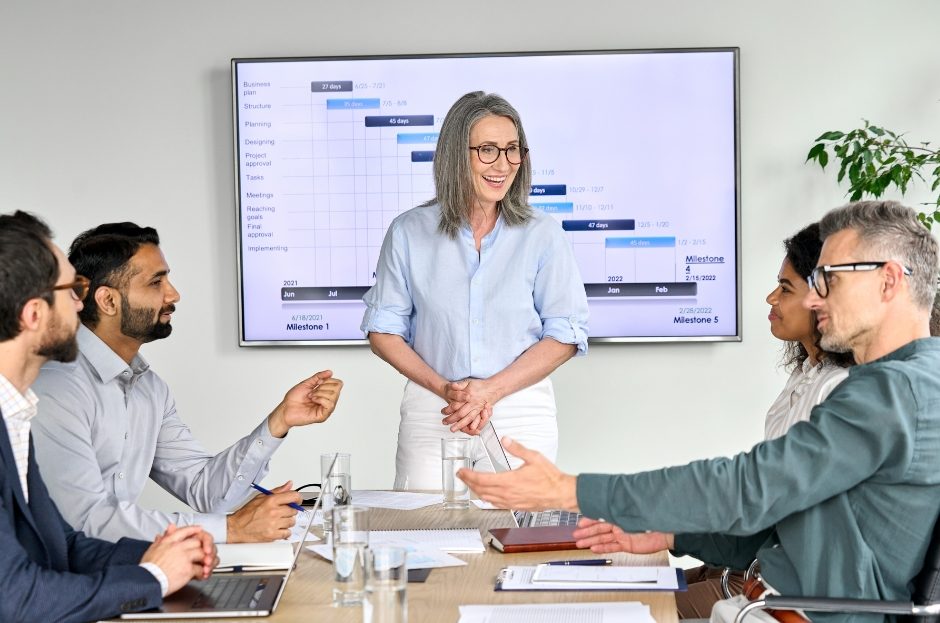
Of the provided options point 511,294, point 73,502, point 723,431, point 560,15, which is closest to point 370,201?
point 560,15

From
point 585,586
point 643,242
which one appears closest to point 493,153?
point 643,242

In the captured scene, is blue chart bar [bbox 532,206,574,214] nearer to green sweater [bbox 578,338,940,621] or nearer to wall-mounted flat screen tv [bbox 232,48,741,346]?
wall-mounted flat screen tv [bbox 232,48,741,346]

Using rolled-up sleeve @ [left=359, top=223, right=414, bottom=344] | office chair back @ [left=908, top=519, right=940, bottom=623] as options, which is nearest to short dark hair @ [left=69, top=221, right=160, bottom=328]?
rolled-up sleeve @ [left=359, top=223, right=414, bottom=344]

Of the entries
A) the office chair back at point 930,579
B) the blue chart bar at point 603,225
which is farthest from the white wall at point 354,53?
the office chair back at point 930,579

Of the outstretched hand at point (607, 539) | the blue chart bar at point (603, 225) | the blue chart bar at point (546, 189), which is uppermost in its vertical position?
the blue chart bar at point (546, 189)

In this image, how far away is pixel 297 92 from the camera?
4.65 m

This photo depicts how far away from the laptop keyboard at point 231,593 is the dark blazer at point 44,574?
10cm

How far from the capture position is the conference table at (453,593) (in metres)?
1.90

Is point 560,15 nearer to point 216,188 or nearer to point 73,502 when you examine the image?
point 216,188

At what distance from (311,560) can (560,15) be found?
2997mm

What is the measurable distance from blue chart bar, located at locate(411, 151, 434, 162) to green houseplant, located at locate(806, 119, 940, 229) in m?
1.55

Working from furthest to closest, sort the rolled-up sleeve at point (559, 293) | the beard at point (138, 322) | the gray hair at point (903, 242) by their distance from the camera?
1. the rolled-up sleeve at point (559, 293)
2. the beard at point (138, 322)
3. the gray hair at point (903, 242)

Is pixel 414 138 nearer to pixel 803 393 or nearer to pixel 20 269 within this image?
pixel 803 393

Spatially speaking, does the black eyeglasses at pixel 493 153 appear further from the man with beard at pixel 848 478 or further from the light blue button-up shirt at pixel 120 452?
the man with beard at pixel 848 478
